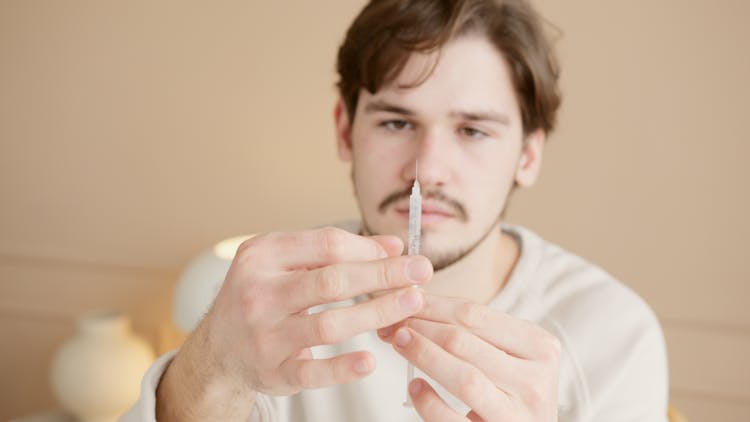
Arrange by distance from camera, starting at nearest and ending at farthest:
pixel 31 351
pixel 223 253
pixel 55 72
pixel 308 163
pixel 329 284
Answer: pixel 329 284 → pixel 223 253 → pixel 308 163 → pixel 55 72 → pixel 31 351

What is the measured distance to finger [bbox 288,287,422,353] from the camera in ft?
2.58

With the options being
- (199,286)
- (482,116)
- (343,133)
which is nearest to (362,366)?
(482,116)

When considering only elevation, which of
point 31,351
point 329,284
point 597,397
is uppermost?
point 329,284

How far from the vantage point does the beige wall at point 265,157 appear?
199cm

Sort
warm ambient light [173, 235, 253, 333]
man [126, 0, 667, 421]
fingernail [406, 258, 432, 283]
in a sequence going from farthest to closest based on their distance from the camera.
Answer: warm ambient light [173, 235, 253, 333], man [126, 0, 667, 421], fingernail [406, 258, 432, 283]

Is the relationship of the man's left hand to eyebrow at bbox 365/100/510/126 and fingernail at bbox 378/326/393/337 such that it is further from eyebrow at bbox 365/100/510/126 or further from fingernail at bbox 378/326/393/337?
eyebrow at bbox 365/100/510/126

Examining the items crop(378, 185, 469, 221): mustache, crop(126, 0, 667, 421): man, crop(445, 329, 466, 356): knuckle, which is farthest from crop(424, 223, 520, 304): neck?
crop(445, 329, 466, 356): knuckle

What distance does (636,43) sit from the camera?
6.46ft

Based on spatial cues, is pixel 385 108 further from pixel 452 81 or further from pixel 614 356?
pixel 614 356

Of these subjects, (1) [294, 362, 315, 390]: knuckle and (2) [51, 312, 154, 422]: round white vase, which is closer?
(1) [294, 362, 315, 390]: knuckle

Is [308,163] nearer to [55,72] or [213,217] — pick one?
[213,217]

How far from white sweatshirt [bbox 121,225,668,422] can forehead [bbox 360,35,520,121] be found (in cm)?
36

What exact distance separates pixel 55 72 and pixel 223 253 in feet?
3.42

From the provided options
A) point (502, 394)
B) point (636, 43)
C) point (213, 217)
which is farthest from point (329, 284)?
point (213, 217)
